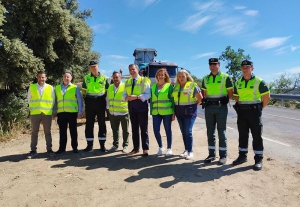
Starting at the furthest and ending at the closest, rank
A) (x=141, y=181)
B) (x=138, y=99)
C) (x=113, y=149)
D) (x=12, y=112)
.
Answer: (x=12, y=112)
(x=113, y=149)
(x=138, y=99)
(x=141, y=181)

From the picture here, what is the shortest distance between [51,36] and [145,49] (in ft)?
41.9

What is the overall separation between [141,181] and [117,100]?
2.23 meters

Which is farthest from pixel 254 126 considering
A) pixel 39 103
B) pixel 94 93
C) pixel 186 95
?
pixel 39 103

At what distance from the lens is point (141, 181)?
14.2ft

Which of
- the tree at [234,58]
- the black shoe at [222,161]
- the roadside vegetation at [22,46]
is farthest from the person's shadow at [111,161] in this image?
the tree at [234,58]

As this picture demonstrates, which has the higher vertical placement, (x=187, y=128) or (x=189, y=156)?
(x=187, y=128)

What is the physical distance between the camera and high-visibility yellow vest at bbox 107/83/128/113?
5930 millimetres

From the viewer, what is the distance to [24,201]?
3.67 meters

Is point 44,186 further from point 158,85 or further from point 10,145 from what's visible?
point 10,145

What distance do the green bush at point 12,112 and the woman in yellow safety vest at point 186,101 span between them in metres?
6.65

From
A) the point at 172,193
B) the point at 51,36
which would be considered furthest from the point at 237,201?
the point at 51,36

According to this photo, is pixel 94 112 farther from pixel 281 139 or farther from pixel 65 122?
pixel 281 139

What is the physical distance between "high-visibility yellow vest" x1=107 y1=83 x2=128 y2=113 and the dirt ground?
42.7 inches

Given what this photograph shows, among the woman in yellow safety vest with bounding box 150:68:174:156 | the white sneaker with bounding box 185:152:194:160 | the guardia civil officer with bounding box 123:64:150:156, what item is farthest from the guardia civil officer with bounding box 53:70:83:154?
the white sneaker with bounding box 185:152:194:160
